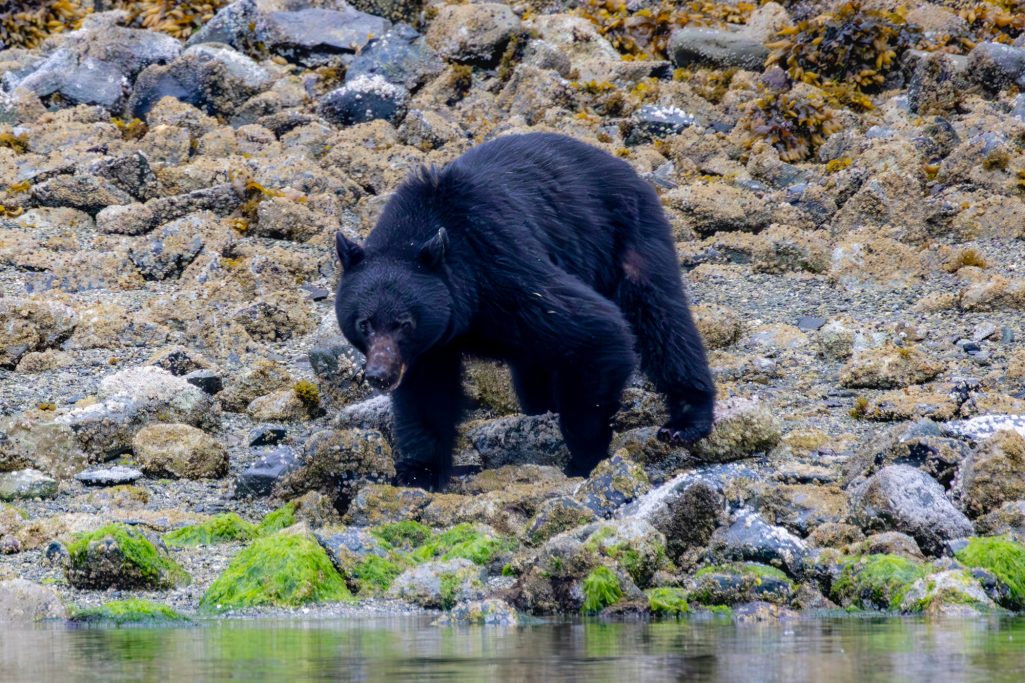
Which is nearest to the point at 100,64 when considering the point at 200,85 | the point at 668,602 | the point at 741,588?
the point at 200,85

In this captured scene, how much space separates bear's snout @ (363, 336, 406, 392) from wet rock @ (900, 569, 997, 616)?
273cm

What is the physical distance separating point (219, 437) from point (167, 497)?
3.03ft

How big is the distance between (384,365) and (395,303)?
1.05 ft

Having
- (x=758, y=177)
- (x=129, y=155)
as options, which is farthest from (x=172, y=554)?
(x=758, y=177)

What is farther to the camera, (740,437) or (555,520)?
(740,437)

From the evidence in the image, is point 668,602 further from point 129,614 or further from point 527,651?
point 129,614

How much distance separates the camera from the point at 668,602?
19.9 feet

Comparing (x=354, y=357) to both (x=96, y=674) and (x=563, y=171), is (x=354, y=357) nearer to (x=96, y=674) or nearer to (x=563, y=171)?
(x=563, y=171)

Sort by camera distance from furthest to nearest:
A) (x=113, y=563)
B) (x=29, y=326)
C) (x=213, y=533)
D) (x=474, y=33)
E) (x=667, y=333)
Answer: (x=474, y=33), (x=29, y=326), (x=667, y=333), (x=213, y=533), (x=113, y=563)

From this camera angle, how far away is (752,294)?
37.0 ft

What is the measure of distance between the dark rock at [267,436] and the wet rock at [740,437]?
2.30 metres

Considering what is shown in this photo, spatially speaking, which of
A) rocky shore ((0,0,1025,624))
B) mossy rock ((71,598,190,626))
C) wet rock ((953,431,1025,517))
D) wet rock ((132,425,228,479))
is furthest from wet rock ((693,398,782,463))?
mossy rock ((71,598,190,626))

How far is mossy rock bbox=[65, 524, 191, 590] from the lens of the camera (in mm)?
6402

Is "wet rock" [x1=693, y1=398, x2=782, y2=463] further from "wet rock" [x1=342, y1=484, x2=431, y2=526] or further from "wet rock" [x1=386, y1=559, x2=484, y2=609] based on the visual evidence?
"wet rock" [x1=386, y1=559, x2=484, y2=609]
